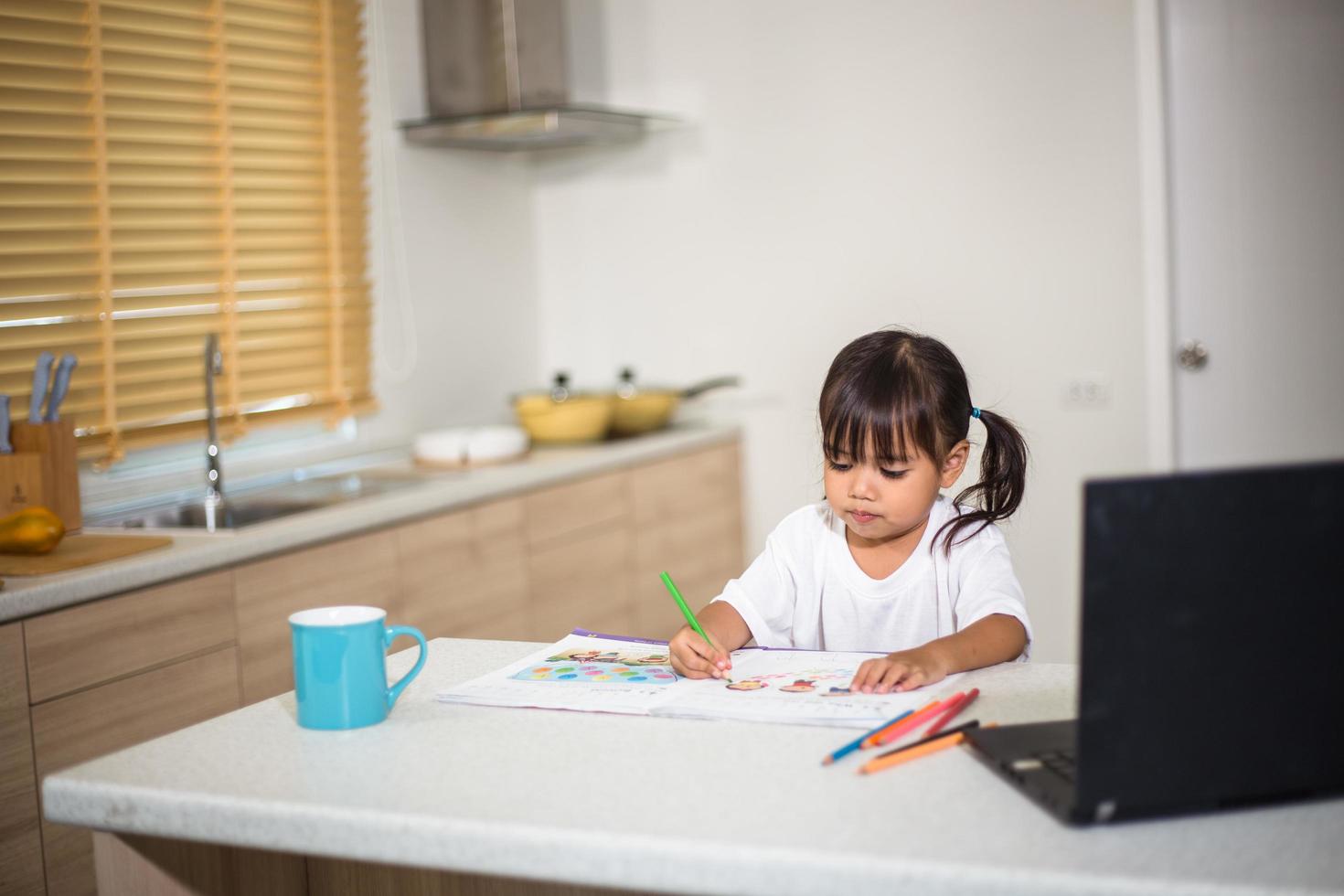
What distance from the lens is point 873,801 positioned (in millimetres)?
981

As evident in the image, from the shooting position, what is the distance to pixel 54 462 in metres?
2.37

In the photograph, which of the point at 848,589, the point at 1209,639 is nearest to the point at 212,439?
the point at 848,589

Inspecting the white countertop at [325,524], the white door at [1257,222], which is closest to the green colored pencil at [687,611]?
the white countertop at [325,524]

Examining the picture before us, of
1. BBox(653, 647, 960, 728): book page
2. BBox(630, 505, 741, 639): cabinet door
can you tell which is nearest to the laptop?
BBox(653, 647, 960, 728): book page

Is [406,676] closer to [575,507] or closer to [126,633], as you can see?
[126,633]

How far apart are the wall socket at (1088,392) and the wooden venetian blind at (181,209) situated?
1940 mm

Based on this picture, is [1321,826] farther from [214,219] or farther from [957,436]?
[214,219]

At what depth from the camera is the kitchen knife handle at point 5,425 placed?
232 centimetres

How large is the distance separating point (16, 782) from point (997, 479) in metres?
1.50

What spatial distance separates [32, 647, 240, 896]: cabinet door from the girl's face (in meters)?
1.24

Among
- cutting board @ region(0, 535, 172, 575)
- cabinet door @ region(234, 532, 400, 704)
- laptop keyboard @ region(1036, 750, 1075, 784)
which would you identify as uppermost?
cutting board @ region(0, 535, 172, 575)

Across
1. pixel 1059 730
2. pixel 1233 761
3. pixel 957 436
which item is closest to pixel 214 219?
pixel 957 436

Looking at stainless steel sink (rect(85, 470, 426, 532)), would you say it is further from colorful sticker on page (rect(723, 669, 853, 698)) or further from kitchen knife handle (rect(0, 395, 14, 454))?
colorful sticker on page (rect(723, 669, 853, 698))

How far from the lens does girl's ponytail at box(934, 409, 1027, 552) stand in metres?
1.68
